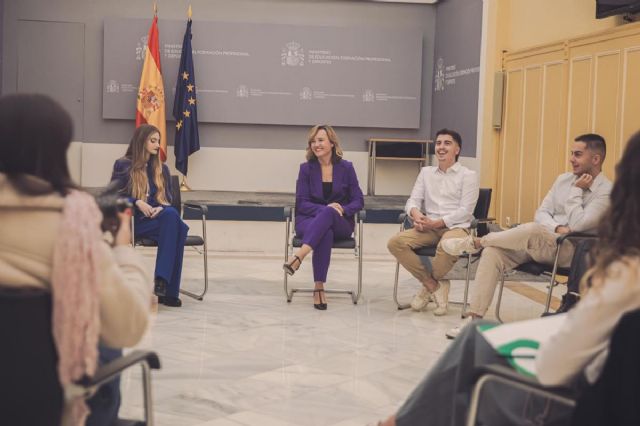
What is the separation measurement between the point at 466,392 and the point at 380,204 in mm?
7593

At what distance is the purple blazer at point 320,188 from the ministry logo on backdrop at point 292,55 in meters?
5.00

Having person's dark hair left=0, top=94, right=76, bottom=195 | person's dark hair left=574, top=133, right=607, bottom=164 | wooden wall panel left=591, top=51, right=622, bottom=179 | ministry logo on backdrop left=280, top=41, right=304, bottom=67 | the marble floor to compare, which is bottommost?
the marble floor

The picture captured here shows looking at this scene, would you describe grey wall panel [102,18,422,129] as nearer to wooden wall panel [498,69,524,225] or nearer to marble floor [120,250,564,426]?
wooden wall panel [498,69,524,225]

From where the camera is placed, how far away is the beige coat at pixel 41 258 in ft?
6.21

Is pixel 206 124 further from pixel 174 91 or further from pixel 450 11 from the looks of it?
pixel 450 11

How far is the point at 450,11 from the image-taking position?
10.6 metres

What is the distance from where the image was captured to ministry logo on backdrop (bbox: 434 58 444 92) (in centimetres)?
1092

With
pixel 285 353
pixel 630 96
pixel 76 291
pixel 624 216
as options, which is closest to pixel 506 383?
pixel 624 216

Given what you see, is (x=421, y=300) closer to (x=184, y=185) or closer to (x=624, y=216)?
(x=624, y=216)

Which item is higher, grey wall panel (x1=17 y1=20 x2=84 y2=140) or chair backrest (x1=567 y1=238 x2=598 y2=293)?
grey wall panel (x1=17 y1=20 x2=84 y2=140)

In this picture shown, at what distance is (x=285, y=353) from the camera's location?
15.5 ft

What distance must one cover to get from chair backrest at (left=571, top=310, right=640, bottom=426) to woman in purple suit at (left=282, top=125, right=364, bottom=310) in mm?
4229

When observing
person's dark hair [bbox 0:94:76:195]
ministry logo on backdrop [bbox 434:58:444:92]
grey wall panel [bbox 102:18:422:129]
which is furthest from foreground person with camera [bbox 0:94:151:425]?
ministry logo on backdrop [bbox 434:58:444:92]

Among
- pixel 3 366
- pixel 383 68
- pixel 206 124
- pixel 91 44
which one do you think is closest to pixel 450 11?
pixel 383 68
